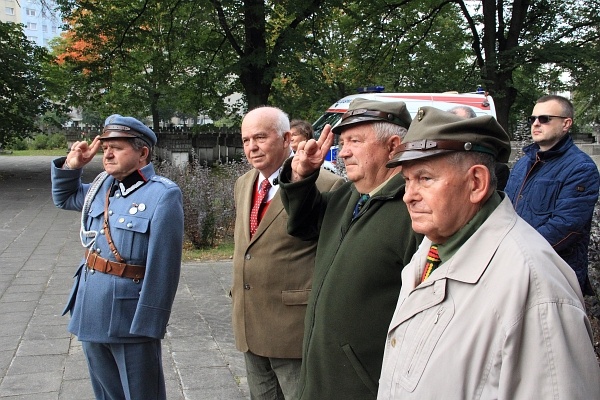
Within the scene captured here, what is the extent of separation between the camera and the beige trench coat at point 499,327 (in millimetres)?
1466

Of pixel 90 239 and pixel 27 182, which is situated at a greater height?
pixel 90 239

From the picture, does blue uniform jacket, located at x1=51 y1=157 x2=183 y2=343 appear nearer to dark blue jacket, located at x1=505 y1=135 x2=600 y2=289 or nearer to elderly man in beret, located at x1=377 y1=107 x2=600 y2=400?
elderly man in beret, located at x1=377 y1=107 x2=600 y2=400

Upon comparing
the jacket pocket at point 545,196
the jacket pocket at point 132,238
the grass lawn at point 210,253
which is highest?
the jacket pocket at point 545,196

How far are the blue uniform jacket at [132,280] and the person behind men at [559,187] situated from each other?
226cm

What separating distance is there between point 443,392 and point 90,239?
227cm

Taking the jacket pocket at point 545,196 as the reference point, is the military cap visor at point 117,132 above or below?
above

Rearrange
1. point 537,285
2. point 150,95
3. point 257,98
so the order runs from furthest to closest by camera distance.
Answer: point 150,95
point 257,98
point 537,285

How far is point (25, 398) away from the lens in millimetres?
4223

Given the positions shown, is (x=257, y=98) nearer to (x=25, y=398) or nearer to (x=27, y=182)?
(x=27, y=182)

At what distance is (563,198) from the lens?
12.8ft

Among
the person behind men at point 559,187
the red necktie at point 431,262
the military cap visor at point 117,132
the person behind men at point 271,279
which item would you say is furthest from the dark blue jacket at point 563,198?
the military cap visor at point 117,132

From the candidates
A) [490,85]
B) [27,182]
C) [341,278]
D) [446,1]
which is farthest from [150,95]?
[341,278]

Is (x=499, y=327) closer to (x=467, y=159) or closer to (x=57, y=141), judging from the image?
(x=467, y=159)

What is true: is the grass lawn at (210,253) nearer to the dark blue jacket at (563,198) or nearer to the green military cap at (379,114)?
the dark blue jacket at (563,198)
